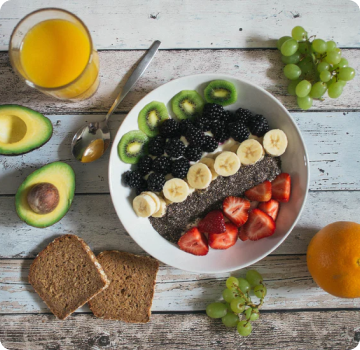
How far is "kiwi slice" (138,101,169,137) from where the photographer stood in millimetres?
1387

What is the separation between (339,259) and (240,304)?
433mm

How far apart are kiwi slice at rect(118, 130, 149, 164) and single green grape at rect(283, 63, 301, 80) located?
0.66 meters

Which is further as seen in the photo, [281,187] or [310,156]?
[310,156]

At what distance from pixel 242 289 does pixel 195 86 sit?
0.89 metres

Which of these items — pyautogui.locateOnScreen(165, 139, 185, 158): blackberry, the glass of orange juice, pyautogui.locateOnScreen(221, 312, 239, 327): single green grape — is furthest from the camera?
pyautogui.locateOnScreen(221, 312, 239, 327): single green grape

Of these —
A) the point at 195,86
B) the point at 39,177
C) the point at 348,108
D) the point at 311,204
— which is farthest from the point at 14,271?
the point at 348,108

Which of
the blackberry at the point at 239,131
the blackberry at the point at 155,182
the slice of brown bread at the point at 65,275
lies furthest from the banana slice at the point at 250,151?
the slice of brown bread at the point at 65,275

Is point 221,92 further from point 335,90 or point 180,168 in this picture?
point 335,90

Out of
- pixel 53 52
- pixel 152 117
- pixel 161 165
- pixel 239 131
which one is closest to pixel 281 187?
pixel 239 131

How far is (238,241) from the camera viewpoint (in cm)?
147

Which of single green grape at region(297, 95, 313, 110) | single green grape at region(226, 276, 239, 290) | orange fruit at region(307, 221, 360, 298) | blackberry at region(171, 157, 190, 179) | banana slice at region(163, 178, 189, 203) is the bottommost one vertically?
single green grape at region(226, 276, 239, 290)

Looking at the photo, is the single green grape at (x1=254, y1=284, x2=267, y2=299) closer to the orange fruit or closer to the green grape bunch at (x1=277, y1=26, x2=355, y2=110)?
the orange fruit

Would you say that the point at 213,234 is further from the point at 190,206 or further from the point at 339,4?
the point at 339,4

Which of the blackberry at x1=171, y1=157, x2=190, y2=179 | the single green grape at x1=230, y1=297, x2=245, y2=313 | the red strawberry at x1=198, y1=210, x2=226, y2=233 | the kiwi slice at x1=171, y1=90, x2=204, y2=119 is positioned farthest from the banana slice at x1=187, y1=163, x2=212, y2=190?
the single green grape at x1=230, y1=297, x2=245, y2=313
